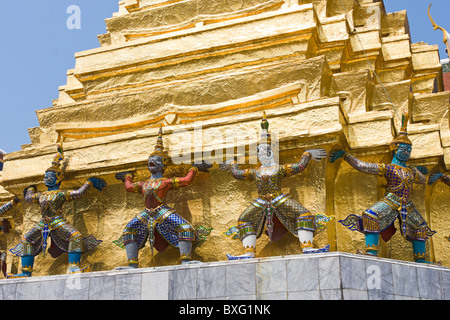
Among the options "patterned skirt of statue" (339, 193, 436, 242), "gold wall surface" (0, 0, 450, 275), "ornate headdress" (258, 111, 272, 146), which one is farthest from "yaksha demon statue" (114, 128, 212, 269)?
"patterned skirt of statue" (339, 193, 436, 242)

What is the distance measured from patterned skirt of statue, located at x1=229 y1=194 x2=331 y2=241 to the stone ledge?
44.4 inches

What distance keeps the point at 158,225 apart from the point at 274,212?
1.52 meters

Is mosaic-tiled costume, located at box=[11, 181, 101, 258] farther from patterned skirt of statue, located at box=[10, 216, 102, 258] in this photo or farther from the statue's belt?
the statue's belt

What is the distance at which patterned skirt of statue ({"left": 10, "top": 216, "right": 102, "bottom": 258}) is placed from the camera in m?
8.45

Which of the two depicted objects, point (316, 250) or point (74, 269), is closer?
point (316, 250)

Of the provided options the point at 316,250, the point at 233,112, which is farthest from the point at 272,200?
the point at 233,112

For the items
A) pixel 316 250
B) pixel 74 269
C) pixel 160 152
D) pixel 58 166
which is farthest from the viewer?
pixel 58 166

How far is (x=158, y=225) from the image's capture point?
26.2 ft

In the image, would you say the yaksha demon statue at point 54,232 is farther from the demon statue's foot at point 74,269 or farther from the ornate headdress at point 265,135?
the ornate headdress at point 265,135

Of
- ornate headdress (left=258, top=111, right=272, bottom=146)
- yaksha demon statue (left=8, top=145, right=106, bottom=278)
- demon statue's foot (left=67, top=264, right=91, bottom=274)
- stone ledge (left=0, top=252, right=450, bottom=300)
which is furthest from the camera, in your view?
yaksha demon statue (left=8, top=145, right=106, bottom=278)

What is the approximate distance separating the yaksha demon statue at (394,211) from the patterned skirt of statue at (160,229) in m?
1.90

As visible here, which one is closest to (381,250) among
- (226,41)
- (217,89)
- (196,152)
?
(196,152)

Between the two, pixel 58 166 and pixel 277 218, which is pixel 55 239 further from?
pixel 277 218

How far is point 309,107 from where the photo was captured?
8188 millimetres
